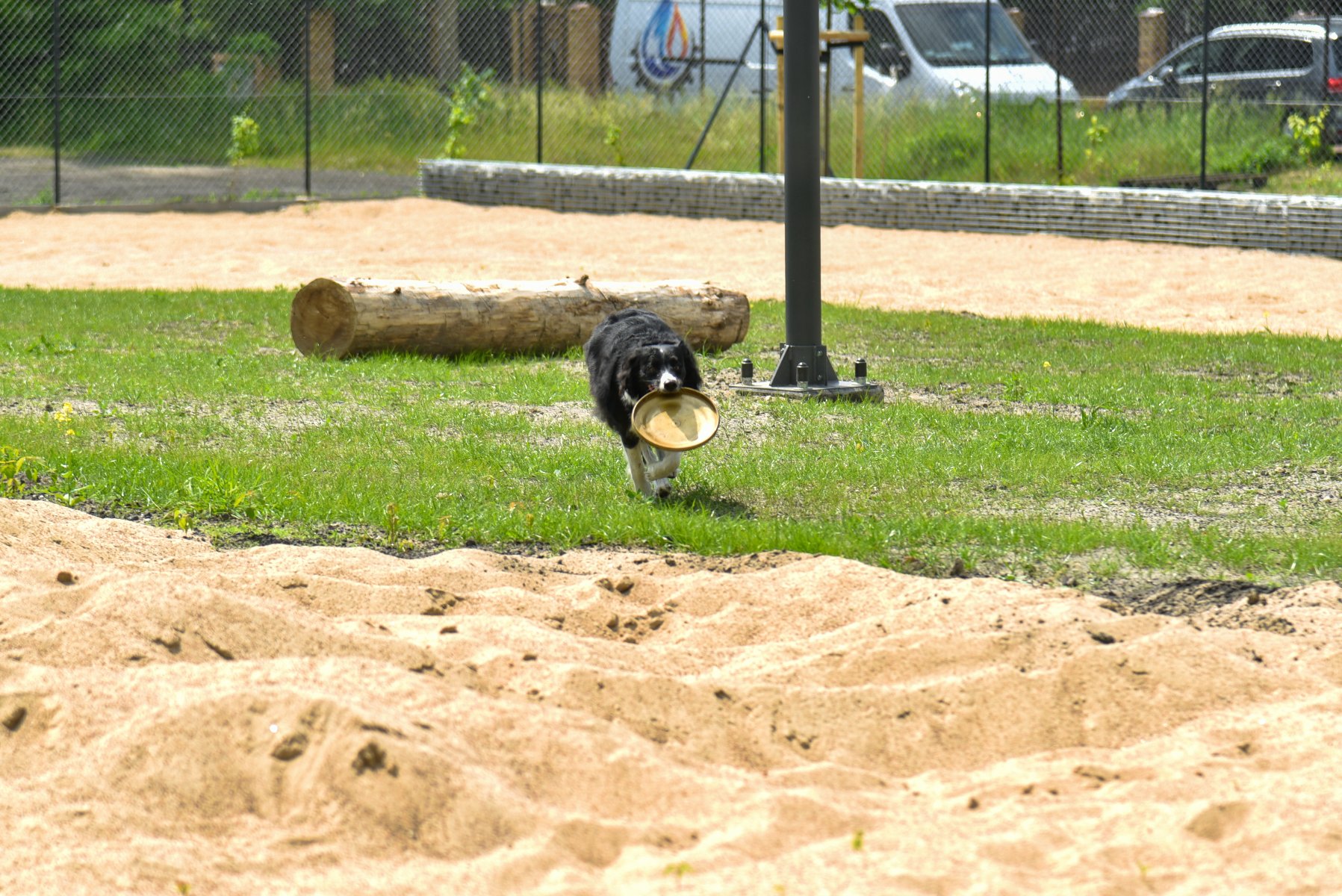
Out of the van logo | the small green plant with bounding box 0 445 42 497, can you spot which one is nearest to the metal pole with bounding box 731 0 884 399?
the small green plant with bounding box 0 445 42 497

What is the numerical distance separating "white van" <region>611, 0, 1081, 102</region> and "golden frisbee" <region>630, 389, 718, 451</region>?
14.1 m

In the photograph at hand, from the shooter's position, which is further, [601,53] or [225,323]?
[601,53]

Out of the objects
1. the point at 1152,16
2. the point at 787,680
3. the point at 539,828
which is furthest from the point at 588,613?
the point at 1152,16

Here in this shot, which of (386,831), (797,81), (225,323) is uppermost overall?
(797,81)

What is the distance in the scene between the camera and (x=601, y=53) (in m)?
26.3

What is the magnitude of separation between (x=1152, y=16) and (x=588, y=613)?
19106 mm

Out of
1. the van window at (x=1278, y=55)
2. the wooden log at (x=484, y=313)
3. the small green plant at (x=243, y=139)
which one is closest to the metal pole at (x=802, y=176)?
the wooden log at (x=484, y=313)

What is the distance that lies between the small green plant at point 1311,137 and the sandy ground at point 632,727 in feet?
46.3

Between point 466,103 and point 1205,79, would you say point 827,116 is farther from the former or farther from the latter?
point 466,103

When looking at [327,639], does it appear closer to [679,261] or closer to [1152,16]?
[679,261]

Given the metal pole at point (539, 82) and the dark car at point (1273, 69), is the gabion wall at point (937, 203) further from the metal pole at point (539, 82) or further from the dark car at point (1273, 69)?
the dark car at point (1273, 69)

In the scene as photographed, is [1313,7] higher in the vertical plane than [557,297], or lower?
higher

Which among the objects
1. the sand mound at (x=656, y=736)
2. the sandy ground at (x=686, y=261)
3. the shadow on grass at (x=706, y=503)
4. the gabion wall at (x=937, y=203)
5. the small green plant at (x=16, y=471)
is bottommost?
the sand mound at (x=656, y=736)

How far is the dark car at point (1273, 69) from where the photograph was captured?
17.9 m
